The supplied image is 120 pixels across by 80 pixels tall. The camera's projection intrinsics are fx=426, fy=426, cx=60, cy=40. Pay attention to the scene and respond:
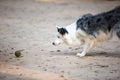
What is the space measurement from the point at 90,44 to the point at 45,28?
347cm

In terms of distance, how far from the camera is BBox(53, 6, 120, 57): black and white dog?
7977 millimetres

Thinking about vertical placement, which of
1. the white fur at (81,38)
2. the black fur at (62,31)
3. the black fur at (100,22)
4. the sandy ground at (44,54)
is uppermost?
the black fur at (100,22)

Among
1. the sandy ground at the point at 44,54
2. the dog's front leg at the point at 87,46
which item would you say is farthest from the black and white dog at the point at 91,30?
the sandy ground at the point at 44,54

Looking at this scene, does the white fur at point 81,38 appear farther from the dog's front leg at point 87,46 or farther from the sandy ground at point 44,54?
the sandy ground at point 44,54

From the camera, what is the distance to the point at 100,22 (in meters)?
8.05

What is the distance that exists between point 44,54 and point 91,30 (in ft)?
3.55

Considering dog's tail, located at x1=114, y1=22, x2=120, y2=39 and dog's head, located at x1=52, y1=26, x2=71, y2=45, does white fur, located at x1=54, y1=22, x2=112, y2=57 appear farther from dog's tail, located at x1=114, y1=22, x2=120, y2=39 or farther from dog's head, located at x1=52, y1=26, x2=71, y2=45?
dog's tail, located at x1=114, y1=22, x2=120, y2=39

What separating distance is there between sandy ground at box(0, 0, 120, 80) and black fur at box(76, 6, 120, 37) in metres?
0.54

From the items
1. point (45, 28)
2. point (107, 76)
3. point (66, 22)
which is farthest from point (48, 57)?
point (66, 22)

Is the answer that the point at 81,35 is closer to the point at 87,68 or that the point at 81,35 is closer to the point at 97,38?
the point at 97,38

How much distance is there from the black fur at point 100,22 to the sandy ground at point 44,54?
0.54m

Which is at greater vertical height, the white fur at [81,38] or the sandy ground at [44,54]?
the white fur at [81,38]

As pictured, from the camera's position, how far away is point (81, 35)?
8258 mm

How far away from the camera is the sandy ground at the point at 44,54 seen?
22.7ft
